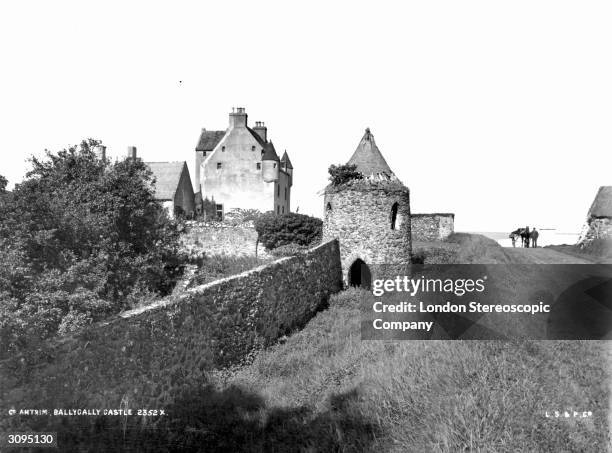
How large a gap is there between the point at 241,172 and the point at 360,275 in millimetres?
27838


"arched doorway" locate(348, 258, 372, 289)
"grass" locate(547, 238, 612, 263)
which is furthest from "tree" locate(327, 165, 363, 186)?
"grass" locate(547, 238, 612, 263)

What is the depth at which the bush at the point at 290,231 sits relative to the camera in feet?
98.7

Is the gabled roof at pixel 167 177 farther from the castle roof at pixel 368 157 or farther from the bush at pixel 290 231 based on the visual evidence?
the castle roof at pixel 368 157

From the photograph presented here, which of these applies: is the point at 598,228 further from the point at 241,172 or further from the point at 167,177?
the point at 167,177

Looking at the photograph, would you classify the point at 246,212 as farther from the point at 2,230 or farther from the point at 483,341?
the point at 483,341

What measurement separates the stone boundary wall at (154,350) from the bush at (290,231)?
16.1 metres

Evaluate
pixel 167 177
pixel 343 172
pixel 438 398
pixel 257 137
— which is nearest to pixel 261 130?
pixel 257 137

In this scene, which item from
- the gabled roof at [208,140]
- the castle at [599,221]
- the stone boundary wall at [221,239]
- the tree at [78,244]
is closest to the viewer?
the castle at [599,221]

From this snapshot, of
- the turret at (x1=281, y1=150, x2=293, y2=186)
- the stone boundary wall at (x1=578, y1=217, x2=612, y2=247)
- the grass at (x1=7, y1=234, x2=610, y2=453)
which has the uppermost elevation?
the turret at (x1=281, y1=150, x2=293, y2=186)

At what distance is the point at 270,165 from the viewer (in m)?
45.9

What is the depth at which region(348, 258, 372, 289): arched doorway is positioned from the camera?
20148mm

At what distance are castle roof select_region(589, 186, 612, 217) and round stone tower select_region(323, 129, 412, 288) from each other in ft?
23.6

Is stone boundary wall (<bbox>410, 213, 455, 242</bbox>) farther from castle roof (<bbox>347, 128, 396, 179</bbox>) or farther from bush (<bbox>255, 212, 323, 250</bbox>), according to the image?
castle roof (<bbox>347, 128, 396, 179</bbox>)

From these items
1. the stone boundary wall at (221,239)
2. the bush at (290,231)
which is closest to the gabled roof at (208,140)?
the stone boundary wall at (221,239)
